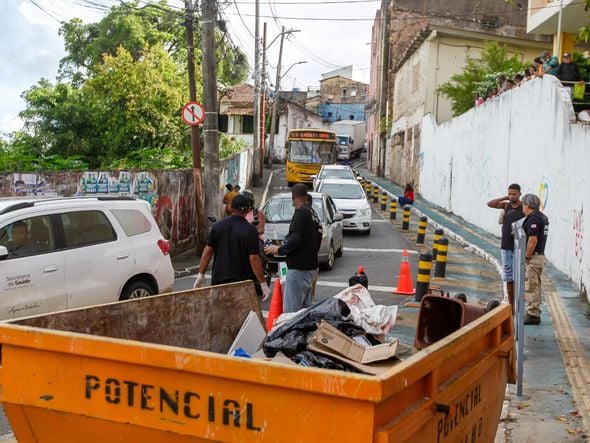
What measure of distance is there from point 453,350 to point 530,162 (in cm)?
1476

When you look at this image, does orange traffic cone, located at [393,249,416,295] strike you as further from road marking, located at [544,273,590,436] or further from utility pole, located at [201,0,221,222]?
utility pole, located at [201,0,221,222]

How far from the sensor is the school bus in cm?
3938

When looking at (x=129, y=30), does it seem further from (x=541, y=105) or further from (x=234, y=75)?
(x=541, y=105)

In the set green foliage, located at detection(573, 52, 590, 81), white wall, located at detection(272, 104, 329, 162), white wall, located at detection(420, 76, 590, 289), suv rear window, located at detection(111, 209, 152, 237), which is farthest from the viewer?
white wall, located at detection(272, 104, 329, 162)

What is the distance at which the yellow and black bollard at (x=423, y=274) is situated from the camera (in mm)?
11836

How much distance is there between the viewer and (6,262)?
8461mm

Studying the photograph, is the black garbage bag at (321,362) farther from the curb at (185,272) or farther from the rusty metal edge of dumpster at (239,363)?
the curb at (185,272)

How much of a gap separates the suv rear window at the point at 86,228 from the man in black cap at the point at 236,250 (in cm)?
240

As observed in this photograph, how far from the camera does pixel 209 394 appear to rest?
3.38m

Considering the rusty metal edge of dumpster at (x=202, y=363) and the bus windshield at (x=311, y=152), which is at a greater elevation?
the bus windshield at (x=311, y=152)

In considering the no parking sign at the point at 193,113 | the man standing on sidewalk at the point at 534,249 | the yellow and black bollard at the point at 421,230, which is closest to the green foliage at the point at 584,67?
the yellow and black bollard at the point at 421,230

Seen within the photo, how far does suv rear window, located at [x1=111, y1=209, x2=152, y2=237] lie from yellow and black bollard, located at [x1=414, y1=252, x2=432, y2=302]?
4426mm

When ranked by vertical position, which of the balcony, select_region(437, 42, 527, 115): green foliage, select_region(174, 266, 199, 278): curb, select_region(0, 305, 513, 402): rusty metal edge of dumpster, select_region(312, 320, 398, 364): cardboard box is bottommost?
select_region(174, 266, 199, 278): curb

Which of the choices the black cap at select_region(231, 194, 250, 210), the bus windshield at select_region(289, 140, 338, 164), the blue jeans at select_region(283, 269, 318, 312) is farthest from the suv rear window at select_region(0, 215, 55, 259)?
the bus windshield at select_region(289, 140, 338, 164)
